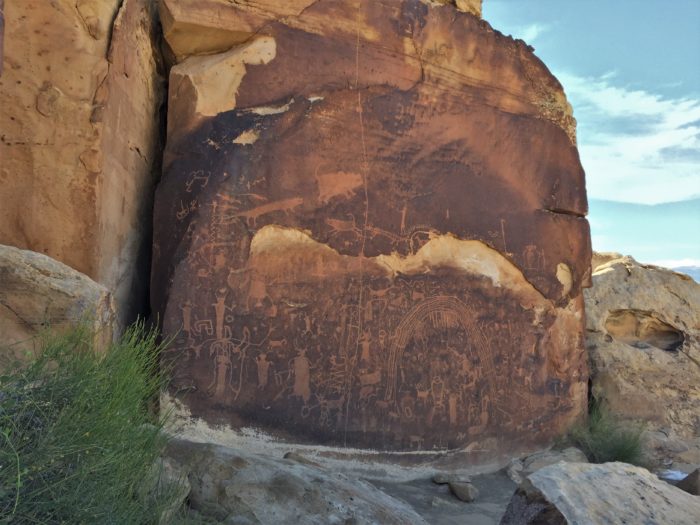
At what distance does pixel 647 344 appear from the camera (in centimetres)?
670

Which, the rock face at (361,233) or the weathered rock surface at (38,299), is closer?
the weathered rock surface at (38,299)

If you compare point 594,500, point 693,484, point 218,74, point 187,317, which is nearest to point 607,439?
point 693,484

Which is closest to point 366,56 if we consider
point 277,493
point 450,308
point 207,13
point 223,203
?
point 207,13

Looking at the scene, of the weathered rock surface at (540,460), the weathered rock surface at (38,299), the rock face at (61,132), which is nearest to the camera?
the weathered rock surface at (38,299)

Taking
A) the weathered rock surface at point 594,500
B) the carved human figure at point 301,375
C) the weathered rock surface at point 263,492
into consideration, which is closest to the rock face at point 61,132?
the carved human figure at point 301,375

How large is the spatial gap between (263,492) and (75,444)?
3.59 ft

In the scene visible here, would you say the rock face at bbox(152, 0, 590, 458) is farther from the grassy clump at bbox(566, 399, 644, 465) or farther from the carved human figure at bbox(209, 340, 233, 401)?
the grassy clump at bbox(566, 399, 644, 465)

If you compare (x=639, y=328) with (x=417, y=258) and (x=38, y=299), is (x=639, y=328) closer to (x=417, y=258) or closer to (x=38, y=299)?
(x=417, y=258)

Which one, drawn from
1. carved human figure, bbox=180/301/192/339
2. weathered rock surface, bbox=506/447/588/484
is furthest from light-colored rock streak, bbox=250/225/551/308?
weathered rock surface, bbox=506/447/588/484

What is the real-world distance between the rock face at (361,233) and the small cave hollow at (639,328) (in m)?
1.01

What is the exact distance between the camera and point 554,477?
2598 mm

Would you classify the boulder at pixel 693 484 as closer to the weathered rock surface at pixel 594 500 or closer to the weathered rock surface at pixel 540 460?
the weathered rock surface at pixel 540 460

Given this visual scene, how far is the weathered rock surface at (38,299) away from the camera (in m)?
2.88

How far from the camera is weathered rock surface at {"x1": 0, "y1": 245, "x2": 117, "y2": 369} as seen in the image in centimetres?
288
